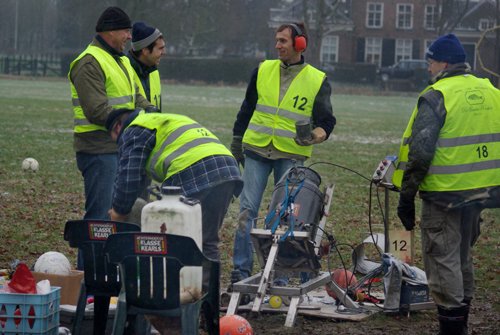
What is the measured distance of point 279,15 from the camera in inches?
3531

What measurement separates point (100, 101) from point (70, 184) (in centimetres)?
721

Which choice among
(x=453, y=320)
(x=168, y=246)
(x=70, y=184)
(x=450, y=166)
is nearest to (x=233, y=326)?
(x=168, y=246)

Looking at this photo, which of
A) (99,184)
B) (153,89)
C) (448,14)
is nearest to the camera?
(99,184)

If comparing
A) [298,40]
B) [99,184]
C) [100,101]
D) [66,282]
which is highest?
[298,40]

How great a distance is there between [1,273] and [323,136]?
2728mm

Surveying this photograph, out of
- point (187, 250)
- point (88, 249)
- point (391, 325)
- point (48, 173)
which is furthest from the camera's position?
point (48, 173)

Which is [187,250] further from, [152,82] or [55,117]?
[55,117]

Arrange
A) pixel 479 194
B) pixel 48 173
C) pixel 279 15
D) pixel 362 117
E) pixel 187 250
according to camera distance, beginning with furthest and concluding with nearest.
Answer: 1. pixel 279 15
2. pixel 362 117
3. pixel 48 173
4. pixel 479 194
5. pixel 187 250

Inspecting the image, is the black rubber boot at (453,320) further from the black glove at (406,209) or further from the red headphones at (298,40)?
the red headphones at (298,40)

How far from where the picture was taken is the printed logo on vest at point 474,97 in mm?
6992

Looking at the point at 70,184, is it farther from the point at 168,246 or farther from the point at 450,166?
the point at 168,246

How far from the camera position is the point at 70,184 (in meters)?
14.8

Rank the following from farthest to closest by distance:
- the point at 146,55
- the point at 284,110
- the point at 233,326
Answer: the point at 284,110, the point at 146,55, the point at 233,326

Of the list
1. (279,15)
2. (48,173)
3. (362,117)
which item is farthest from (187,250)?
(279,15)
